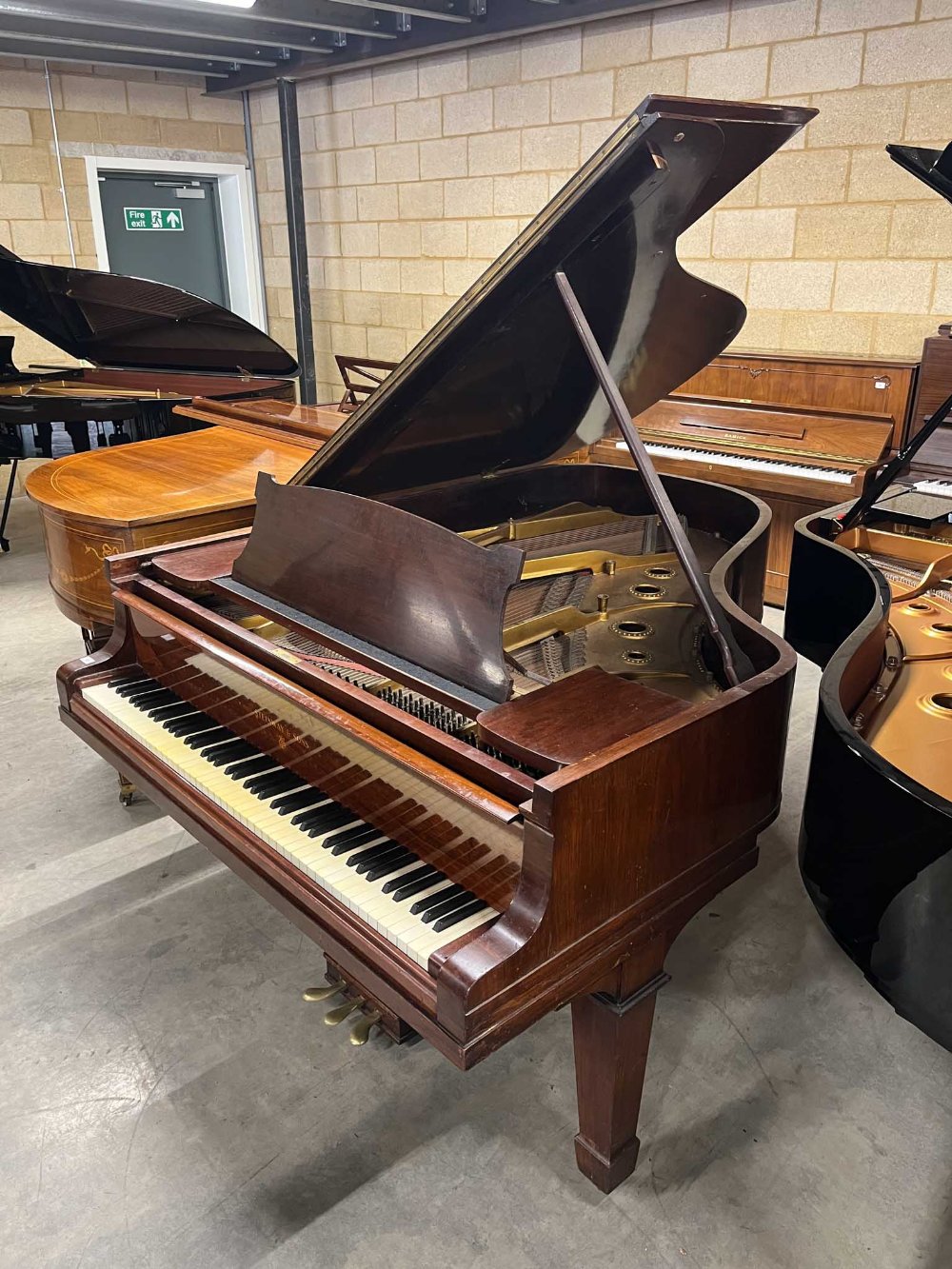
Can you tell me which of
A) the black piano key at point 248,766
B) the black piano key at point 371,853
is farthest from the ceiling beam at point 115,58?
the black piano key at point 371,853

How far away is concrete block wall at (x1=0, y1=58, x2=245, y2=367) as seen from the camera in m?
6.64

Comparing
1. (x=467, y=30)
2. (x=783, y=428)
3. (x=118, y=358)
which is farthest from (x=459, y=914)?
(x=467, y=30)

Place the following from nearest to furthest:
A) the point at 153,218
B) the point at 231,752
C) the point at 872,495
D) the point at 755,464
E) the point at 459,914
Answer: the point at 459,914, the point at 231,752, the point at 872,495, the point at 755,464, the point at 153,218

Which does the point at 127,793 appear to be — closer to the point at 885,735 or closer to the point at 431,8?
the point at 885,735

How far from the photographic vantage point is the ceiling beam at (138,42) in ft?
18.9

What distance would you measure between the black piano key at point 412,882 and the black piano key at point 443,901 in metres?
0.03

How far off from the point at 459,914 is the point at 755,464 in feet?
11.5

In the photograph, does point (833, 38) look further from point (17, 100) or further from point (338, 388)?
point (17, 100)

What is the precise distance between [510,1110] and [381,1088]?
28 cm

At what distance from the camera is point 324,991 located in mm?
2102

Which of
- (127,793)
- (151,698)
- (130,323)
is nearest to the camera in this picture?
(151,698)

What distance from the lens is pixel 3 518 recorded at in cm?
585

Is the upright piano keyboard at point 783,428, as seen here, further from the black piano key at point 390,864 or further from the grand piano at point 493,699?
the black piano key at point 390,864

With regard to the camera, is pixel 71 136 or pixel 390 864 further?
pixel 71 136
